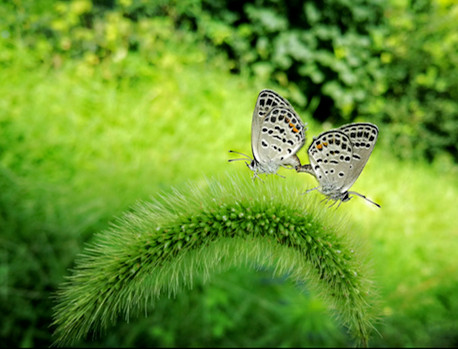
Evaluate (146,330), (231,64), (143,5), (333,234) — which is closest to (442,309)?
(146,330)

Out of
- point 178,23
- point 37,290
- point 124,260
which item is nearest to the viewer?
point 124,260

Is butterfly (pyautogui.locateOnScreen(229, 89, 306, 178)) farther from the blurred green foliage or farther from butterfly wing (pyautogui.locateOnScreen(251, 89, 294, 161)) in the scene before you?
the blurred green foliage

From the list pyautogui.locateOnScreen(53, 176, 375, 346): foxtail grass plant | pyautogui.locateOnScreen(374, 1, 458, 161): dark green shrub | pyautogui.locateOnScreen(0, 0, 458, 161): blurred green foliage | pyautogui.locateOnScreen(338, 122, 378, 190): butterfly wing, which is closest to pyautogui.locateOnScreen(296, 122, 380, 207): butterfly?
pyautogui.locateOnScreen(338, 122, 378, 190): butterfly wing

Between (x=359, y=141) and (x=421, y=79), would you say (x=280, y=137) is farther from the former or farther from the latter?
(x=421, y=79)

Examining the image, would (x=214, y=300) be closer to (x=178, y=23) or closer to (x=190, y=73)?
(x=190, y=73)

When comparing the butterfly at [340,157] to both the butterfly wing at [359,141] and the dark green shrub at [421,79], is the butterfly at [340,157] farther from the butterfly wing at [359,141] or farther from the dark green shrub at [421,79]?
the dark green shrub at [421,79]

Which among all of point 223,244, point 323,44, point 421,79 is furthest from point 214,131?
point 421,79
